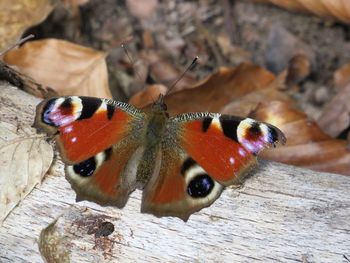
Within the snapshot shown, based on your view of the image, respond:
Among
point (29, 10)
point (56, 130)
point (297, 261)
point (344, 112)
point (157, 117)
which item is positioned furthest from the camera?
point (29, 10)

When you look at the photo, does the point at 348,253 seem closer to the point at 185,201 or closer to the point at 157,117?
the point at 185,201

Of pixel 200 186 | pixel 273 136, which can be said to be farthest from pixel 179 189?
pixel 273 136

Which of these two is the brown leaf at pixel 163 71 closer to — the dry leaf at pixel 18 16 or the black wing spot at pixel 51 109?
the dry leaf at pixel 18 16

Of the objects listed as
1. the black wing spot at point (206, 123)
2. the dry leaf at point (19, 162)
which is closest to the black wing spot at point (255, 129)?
the black wing spot at point (206, 123)

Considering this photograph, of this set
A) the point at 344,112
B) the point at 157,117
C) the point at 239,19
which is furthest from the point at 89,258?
the point at 239,19

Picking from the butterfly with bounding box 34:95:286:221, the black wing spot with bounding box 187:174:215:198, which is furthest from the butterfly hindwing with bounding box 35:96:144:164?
the black wing spot with bounding box 187:174:215:198

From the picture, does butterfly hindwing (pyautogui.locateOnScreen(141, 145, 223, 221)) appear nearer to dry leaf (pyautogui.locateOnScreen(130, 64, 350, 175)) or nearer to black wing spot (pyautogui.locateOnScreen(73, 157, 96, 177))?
black wing spot (pyautogui.locateOnScreen(73, 157, 96, 177))
